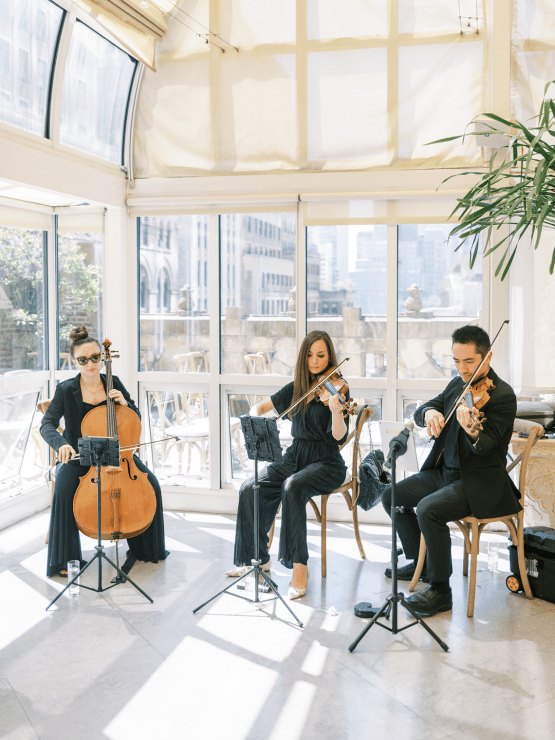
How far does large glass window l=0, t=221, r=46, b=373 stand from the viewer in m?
4.54

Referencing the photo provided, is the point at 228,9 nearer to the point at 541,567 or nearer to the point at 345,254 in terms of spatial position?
the point at 345,254

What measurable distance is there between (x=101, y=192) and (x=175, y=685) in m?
3.15

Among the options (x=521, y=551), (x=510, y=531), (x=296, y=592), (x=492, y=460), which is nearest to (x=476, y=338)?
(x=492, y=460)

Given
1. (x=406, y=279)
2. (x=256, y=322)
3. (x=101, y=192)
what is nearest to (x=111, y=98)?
(x=101, y=192)

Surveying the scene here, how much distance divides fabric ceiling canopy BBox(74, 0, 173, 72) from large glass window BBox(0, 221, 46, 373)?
1388mm

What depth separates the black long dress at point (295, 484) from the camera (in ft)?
11.5

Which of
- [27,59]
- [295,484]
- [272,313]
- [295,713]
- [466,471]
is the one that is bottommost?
[295,713]

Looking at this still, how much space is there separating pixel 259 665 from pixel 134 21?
354 centimetres

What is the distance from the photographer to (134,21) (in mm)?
4098

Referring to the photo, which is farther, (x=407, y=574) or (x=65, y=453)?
(x=407, y=574)

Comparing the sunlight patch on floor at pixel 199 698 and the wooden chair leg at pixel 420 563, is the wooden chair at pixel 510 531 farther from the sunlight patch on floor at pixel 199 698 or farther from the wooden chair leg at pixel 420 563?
the sunlight patch on floor at pixel 199 698

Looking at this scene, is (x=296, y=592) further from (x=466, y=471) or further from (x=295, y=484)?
(x=466, y=471)

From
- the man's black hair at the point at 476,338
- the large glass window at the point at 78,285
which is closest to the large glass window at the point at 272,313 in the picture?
the large glass window at the point at 78,285

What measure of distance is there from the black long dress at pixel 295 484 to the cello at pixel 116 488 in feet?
1.62
